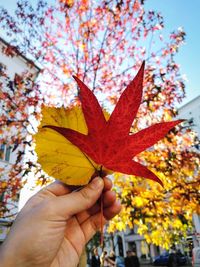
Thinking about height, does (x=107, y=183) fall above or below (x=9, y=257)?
above

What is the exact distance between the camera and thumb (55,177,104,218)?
1195 mm

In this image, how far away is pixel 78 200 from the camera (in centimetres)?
122

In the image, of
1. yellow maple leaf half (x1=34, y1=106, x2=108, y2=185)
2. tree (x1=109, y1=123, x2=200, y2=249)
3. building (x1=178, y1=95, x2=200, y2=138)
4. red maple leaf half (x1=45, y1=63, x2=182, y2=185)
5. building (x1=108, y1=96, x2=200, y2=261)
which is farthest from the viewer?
building (x1=178, y1=95, x2=200, y2=138)

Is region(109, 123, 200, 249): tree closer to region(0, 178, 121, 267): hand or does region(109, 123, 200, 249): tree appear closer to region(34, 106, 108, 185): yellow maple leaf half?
region(0, 178, 121, 267): hand

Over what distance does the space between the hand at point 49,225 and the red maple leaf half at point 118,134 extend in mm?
297

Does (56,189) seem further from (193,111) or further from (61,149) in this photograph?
(193,111)

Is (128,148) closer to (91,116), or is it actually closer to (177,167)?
(91,116)

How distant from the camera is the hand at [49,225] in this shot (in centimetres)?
111

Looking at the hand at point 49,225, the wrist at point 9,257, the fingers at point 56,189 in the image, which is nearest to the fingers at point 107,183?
the hand at point 49,225

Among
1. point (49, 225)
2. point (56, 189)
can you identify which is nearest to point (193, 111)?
point (56, 189)

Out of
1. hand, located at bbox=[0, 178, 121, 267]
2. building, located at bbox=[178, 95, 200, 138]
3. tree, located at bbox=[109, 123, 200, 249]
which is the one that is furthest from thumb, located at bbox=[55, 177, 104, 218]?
building, located at bbox=[178, 95, 200, 138]

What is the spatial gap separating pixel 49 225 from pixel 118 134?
671mm

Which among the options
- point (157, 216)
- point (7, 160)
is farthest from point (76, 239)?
point (7, 160)

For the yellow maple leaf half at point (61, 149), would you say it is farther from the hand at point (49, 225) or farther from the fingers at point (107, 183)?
the fingers at point (107, 183)
